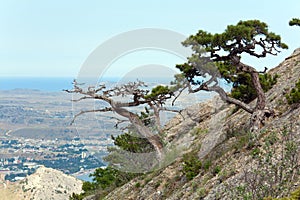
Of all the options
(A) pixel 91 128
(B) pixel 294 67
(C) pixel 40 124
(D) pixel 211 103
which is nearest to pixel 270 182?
(A) pixel 91 128

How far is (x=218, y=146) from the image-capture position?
15.5 metres

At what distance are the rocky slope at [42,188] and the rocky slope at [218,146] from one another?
6017cm

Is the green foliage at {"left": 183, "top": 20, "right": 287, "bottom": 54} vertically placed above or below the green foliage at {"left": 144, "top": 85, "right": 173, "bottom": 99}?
above

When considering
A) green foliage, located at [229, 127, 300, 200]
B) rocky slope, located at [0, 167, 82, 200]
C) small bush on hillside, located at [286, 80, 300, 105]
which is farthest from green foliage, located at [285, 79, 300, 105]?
rocky slope, located at [0, 167, 82, 200]

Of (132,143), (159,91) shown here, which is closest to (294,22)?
(159,91)

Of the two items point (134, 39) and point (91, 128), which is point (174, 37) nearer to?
point (134, 39)

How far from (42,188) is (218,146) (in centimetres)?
7160

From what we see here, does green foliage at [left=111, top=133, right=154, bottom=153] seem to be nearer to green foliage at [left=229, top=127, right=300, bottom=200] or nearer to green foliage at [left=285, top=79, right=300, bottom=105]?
green foliage at [left=285, top=79, right=300, bottom=105]

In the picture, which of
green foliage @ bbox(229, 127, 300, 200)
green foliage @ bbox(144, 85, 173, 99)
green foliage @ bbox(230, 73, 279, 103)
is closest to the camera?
green foliage @ bbox(229, 127, 300, 200)

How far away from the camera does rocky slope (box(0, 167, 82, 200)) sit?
3101 inches

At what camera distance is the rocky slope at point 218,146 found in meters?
11.8

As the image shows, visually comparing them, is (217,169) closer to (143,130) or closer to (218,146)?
(218,146)

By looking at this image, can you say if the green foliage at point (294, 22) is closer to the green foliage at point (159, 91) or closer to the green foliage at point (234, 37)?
the green foliage at point (234, 37)

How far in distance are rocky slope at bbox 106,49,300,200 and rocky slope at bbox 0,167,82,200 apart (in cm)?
6017
